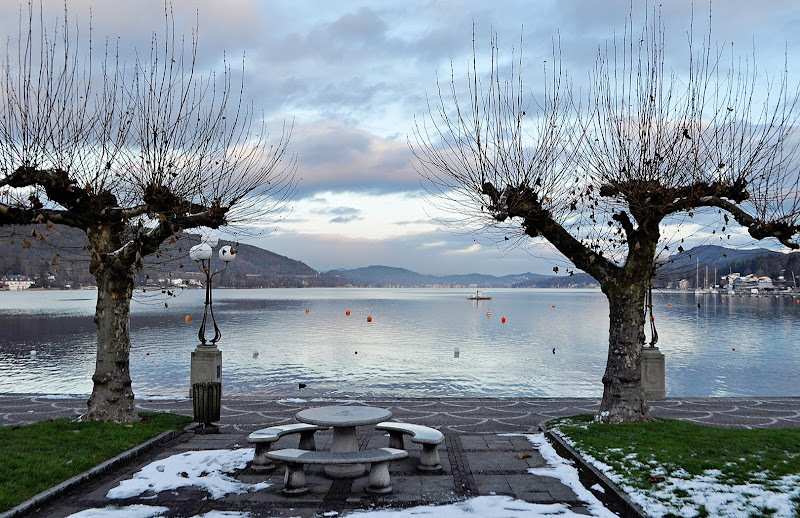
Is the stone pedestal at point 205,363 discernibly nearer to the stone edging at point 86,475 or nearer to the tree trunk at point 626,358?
the stone edging at point 86,475

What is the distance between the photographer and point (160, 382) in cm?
2772

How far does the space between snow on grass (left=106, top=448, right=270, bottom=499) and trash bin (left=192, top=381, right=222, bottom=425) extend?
1867 millimetres

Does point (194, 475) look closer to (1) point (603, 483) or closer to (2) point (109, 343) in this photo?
(2) point (109, 343)

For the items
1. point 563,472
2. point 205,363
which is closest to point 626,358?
point 563,472

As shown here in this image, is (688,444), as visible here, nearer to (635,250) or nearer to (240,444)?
(635,250)

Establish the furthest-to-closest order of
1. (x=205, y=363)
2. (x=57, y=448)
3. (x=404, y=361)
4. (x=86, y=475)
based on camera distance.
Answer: (x=404, y=361) < (x=205, y=363) < (x=57, y=448) < (x=86, y=475)

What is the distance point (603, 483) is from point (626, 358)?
13.7ft

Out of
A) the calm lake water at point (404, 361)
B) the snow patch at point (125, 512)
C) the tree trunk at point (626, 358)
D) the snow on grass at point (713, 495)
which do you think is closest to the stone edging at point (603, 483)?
the snow on grass at point (713, 495)

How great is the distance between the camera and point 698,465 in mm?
8305

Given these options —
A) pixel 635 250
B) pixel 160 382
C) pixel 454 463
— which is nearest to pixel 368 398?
pixel 454 463

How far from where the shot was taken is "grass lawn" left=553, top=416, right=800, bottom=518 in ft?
22.7

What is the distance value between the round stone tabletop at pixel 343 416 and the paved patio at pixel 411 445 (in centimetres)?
80

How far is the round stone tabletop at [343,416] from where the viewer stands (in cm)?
911

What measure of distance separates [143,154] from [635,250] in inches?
402
